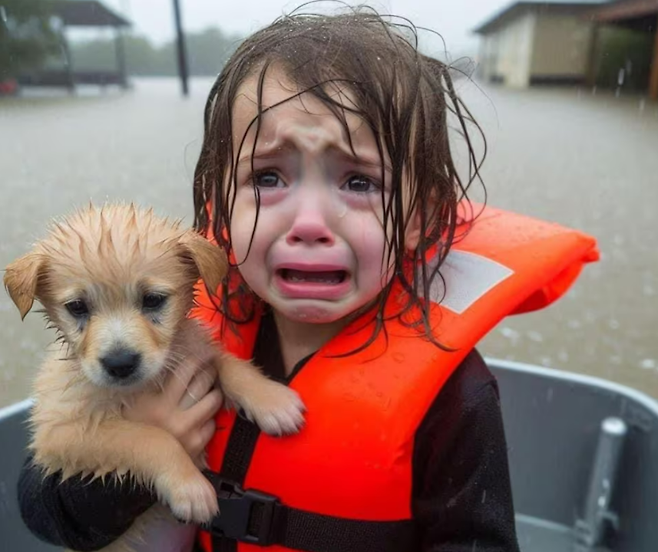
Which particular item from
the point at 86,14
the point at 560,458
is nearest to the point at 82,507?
the point at 560,458

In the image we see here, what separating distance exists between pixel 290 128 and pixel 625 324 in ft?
13.0

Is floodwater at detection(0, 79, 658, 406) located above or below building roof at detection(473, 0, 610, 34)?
below

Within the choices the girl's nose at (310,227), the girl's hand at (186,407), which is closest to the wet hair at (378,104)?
the girl's nose at (310,227)

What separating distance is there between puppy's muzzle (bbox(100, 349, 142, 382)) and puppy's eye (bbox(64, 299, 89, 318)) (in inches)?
5.3

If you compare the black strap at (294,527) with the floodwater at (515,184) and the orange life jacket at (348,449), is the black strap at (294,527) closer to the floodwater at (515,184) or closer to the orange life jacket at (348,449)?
the orange life jacket at (348,449)

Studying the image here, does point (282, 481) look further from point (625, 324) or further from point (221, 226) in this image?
point (625, 324)

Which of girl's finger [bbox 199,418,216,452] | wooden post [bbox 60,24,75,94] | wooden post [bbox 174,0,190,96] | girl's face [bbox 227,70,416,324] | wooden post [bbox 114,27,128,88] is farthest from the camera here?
wooden post [bbox 114,27,128,88]

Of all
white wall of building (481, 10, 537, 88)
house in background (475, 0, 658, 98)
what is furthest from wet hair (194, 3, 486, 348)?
white wall of building (481, 10, 537, 88)

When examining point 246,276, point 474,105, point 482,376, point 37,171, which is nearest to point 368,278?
point 246,276

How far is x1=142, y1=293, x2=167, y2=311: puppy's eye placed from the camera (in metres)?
1.49

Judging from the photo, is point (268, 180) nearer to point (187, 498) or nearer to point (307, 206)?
point (307, 206)

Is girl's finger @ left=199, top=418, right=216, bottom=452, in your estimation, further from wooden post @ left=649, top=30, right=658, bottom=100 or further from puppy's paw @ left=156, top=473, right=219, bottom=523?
wooden post @ left=649, top=30, right=658, bottom=100

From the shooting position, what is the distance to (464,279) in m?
A: 1.94

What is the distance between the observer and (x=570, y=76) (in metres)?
8.00
